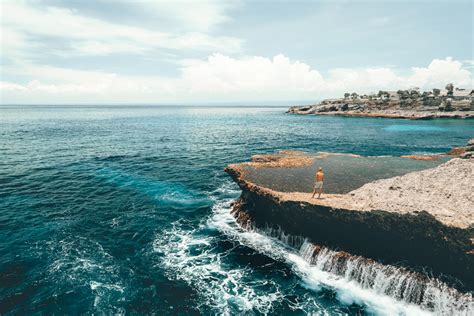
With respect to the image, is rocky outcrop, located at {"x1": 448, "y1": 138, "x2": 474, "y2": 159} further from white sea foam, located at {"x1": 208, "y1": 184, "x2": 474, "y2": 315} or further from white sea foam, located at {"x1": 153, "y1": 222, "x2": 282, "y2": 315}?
white sea foam, located at {"x1": 153, "y1": 222, "x2": 282, "y2": 315}

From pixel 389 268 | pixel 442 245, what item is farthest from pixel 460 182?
pixel 389 268

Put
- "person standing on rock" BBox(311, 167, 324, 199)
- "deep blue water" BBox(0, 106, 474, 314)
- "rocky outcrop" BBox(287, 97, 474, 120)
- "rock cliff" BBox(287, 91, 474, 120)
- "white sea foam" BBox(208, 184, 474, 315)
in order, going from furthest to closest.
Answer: "rock cliff" BBox(287, 91, 474, 120), "rocky outcrop" BBox(287, 97, 474, 120), "person standing on rock" BBox(311, 167, 324, 199), "deep blue water" BBox(0, 106, 474, 314), "white sea foam" BBox(208, 184, 474, 315)

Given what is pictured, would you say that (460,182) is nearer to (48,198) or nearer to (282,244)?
(282,244)

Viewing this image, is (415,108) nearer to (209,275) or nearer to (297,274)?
(297,274)

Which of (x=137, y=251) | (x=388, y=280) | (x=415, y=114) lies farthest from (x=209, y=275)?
(x=415, y=114)

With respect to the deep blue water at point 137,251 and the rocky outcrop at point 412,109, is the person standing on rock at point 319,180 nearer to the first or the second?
the deep blue water at point 137,251

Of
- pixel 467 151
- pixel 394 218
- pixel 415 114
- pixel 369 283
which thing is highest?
pixel 415 114

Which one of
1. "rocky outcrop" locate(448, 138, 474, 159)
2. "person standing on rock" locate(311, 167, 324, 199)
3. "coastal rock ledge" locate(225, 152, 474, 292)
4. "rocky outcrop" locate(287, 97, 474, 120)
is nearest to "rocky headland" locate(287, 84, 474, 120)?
"rocky outcrop" locate(287, 97, 474, 120)

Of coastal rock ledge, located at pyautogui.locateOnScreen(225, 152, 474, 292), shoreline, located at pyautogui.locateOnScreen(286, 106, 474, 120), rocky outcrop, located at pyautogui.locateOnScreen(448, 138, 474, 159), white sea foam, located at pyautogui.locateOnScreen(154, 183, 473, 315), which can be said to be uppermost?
shoreline, located at pyautogui.locateOnScreen(286, 106, 474, 120)
